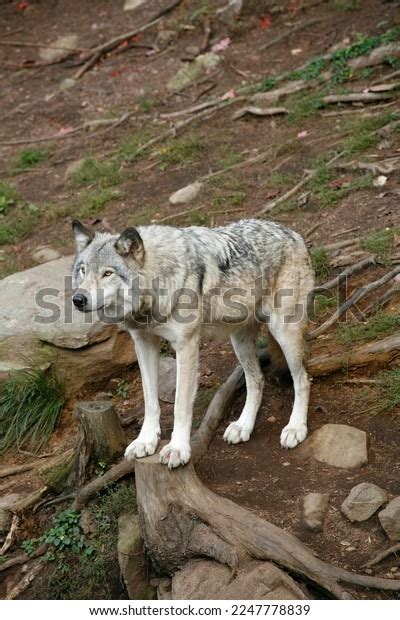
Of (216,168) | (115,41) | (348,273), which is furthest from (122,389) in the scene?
(115,41)

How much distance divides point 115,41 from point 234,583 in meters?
12.7

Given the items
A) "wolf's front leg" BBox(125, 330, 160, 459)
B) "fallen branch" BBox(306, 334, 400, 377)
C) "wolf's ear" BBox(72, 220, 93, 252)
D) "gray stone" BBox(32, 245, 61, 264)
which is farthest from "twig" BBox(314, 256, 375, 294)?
"gray stone" BBox(32, 245, 61, 264)

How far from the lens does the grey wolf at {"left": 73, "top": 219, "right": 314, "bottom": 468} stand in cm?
561

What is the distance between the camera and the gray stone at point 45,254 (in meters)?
10.7

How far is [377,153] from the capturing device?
10.2m

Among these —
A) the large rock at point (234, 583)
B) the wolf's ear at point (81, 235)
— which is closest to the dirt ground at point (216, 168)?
the large rock at point (234, 583)

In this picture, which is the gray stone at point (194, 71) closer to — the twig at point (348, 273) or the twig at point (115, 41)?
the twig at point (115, 41)

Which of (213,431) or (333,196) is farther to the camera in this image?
(333,196)

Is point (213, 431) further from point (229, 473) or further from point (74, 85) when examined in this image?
point (74, 85)

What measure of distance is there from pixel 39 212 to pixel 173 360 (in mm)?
4575

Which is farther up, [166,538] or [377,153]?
[166,538]

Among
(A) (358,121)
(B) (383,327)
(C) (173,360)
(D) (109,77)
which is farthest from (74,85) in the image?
(B) (383,327)

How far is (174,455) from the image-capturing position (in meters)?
5.55

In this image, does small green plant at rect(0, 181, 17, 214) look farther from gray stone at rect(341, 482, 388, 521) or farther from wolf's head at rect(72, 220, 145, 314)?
gray stone at rect(341, 482, 388, 521)
